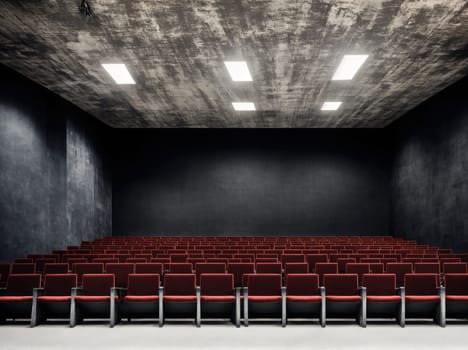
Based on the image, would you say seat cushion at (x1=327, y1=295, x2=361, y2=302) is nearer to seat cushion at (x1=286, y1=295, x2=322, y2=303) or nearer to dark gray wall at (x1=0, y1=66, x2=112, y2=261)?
seat cushion at (x1=286, y1=295, x2=322, y2=303)

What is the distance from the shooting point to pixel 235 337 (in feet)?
19.1

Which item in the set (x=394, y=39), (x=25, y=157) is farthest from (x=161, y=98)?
(x=394, y=39)

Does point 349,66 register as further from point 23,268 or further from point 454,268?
point 23,268

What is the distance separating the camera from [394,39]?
33.4 feet

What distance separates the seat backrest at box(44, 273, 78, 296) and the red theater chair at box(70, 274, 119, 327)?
0.16 m

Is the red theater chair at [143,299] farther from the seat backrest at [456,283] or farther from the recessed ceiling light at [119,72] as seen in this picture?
the recessed ceiling light at [119,72]

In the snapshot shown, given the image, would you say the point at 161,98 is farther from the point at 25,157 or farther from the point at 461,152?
the point at 461,152

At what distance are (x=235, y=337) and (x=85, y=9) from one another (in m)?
6.16

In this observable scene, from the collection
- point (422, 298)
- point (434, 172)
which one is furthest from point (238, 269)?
point (434, 172)

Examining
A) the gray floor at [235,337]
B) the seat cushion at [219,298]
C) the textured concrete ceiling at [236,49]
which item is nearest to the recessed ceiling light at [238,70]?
the textured concrete ceiling at [236,49]

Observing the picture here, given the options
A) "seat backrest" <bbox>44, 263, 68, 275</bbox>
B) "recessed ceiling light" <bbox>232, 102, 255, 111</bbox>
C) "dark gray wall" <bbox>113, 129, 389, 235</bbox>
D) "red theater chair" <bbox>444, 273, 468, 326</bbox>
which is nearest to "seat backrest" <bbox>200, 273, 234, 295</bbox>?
"seat backrest" <bbox>44, 263, 68, 275</bbox>

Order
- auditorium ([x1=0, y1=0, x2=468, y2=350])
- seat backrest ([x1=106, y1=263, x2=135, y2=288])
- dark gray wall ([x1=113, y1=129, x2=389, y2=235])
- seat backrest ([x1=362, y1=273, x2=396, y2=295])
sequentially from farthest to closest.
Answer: dark gray wall ([x1=113, y1=129, x2=389, y2=235]), seat backrest ([x1=106, y1=263, x2=135, y2=288]), seat backrest ([x1=362, y1=273, x2=396, y2=295]), auditorium ([x1=0, y1=0, x2=468, y2=350])

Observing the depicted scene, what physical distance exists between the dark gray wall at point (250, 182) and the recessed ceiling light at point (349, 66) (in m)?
7.37

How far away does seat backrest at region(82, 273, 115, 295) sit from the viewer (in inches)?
269
